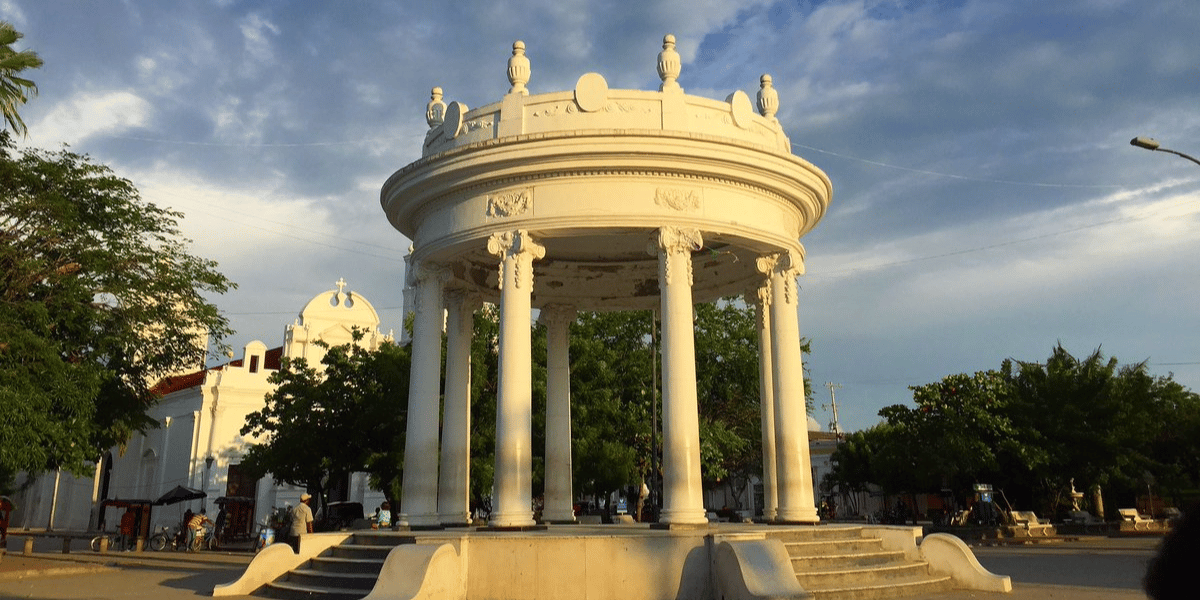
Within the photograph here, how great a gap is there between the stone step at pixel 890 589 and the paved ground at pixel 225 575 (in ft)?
1.91

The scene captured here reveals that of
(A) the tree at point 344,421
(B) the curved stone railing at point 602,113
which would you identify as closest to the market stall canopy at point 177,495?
(A) the tree at point 344,421

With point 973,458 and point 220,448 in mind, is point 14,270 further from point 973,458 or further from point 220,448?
point 220,448

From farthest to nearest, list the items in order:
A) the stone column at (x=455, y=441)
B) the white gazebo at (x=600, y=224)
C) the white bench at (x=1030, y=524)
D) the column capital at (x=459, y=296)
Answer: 1. the white bench at (x=1030, y=524)
2. the column capital at (x=459, y=296)
3. the stone column at (x=455, y=441)
4. the white gazebo at (x=600, y=224)

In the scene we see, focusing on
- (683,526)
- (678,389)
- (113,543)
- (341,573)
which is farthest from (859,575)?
(113,543)

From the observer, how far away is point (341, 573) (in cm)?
1781

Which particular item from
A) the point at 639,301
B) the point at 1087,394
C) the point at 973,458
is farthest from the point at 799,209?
the point at 1087,394

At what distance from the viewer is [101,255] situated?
24.5 m

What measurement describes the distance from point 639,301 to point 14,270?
17199 mm

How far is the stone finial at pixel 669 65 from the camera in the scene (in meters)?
21.5

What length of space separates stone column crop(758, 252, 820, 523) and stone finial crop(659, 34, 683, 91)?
5.05 m

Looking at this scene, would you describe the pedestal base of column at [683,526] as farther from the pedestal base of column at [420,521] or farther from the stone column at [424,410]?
the stone column at [424,410]

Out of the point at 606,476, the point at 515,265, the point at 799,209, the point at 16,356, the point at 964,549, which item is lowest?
the point at 964,549

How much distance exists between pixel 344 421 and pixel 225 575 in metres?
13.9

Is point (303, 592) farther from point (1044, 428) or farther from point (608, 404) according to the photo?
point (1044, 428)
